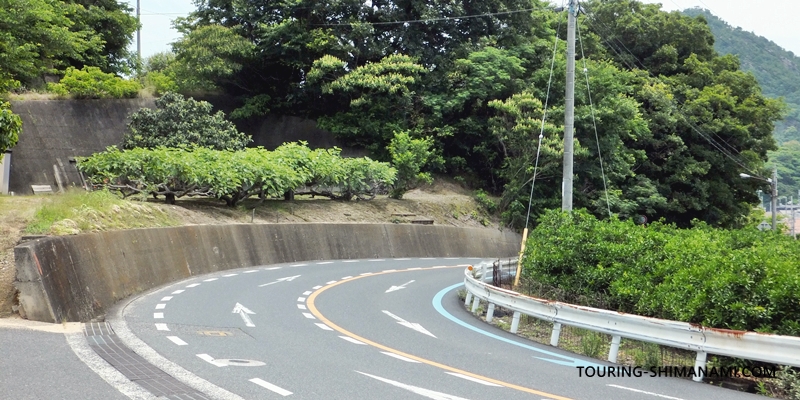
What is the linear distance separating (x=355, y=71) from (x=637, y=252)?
86.0ft

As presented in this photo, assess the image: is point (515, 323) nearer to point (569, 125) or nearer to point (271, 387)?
point (271, 387)

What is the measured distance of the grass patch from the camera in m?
13.6

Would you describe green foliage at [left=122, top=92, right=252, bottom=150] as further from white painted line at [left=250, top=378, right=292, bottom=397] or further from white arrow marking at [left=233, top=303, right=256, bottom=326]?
white painted line at [left=250, top=378, right=292, bottom=397]

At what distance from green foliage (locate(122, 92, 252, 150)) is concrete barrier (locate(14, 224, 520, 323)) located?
8.80 m

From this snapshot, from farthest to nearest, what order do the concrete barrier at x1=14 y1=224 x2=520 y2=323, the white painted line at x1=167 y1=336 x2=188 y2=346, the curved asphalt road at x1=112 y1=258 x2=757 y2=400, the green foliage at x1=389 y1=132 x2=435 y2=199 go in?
the green foliage at x1=389 y1=132 x2=435 y2=199 → the concrete barrier at x1=14 y1=224 x2=520 y2=323 → the white painted line at x1=167 y1=336 x2=188 y2=346 → the curved asphalt road at x1=112 y1=258 x2=757 y2=400

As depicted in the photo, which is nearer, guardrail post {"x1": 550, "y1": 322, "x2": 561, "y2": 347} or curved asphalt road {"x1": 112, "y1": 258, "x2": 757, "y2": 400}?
curved asphalt road {"x1": 112, "y1": 258, "x2": 757, "y2": 400}

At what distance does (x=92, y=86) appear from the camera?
32781mm

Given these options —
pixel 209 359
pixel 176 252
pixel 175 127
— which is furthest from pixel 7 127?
pixel 175 127

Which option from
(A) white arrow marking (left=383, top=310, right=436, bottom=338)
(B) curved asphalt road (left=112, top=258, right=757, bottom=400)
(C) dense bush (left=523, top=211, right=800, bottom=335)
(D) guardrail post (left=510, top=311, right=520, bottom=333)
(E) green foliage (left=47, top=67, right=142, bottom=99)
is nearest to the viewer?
(B) curved asphalt road (left=112, top=258, right=757, bottom=400)

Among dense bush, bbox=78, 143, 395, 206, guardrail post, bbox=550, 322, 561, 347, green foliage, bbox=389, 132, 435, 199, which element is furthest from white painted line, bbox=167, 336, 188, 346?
green foliage, bbox=389, 132, 435, 199

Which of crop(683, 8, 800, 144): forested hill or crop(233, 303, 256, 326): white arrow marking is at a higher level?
crop(683, 8, 800, 144): forested hill

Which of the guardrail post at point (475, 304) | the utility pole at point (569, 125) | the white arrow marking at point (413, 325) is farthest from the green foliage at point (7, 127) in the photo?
the utility pole at point (569, 125)

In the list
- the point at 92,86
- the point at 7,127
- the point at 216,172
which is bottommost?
the point at 216,172

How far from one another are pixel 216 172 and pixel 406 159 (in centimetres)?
1243
